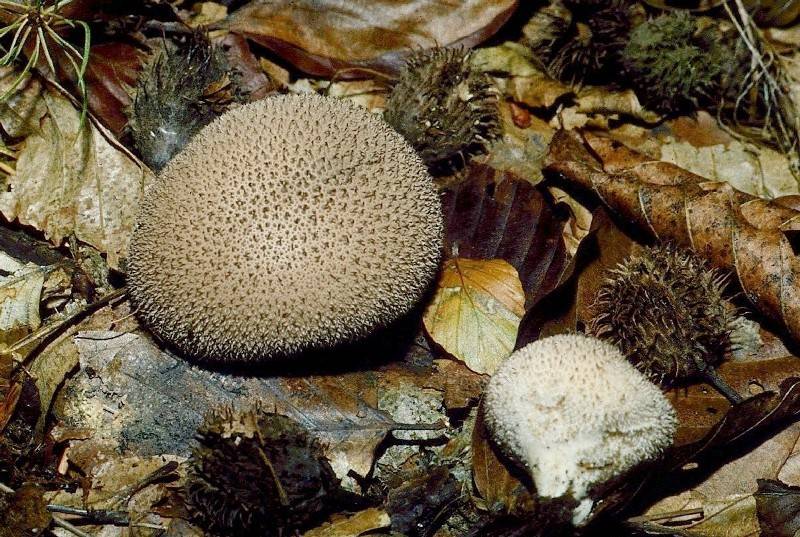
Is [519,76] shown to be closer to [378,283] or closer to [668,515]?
[378,283]

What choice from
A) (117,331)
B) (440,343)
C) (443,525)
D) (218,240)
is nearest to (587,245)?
(440,343)

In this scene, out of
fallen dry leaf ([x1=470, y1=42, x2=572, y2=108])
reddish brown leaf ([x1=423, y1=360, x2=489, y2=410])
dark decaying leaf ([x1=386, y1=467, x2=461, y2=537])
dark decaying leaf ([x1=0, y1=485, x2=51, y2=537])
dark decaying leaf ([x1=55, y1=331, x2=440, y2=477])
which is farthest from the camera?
fallen dry leaf ([x1=470, y1=42, x2=572, y2=108])

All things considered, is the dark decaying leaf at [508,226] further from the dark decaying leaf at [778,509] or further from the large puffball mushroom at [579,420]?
the dark decaying leaf at [778,509]

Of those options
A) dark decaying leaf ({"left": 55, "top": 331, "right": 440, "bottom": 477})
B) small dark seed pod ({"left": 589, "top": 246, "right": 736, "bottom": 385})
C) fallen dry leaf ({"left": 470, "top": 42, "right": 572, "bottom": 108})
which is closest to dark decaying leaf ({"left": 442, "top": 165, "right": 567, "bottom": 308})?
small dark seed pod ({"left": 589, "top": 246, "right": 736, "bottom": 385})

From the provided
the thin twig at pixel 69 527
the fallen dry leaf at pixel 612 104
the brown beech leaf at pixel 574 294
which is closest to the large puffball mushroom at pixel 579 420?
the brown beech leaf at pixel 574 294

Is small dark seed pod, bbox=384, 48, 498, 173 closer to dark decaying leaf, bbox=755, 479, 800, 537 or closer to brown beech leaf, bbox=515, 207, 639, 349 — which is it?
brown beech leaf, bbox=515, 207, 639, 349

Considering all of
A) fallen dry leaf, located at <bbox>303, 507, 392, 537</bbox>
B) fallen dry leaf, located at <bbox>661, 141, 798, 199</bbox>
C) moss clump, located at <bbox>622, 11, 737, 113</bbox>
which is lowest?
fallen dry leaf, located at <bbox>303, 507, 392, 537</bbox>

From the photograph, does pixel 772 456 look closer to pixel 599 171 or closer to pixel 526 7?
pixel 599 171
